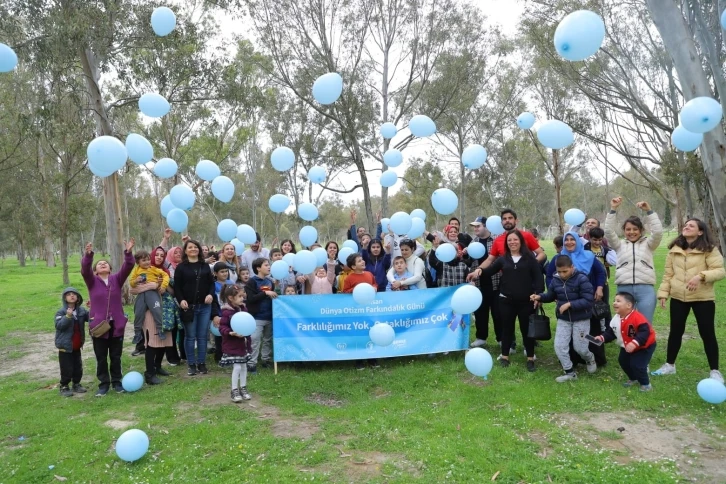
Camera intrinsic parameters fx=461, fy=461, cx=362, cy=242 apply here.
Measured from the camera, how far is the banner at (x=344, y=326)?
19.5 ft

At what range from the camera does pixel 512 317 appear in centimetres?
559

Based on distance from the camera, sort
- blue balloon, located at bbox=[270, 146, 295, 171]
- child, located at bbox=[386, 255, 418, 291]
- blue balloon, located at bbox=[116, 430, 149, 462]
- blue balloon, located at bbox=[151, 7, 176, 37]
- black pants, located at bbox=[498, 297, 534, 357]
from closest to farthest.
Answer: blue balloon, located at bbox=[116, 430, 149, 462] < black pants, located at bbox=[498, 297, 534, 357] < child, located at bbox=[386, 255, 418, 291] < blue balloon, located at bbox=[151, 7, 176, 37] < blue balloon, located at bbox=[270, 146, 295, 171]

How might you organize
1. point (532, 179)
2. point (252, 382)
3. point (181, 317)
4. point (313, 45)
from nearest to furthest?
point (252, 382)
point (181, 317)
point (313, 45)
point (532, 179)

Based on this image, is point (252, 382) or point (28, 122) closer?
point (252, 382)

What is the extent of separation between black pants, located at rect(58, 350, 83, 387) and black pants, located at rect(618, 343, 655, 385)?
242 inches

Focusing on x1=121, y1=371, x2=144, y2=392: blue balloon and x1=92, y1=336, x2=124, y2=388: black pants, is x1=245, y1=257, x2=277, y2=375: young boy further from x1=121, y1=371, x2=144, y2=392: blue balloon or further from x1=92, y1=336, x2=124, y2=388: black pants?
x1=92, y1=336, x2=124, y2=388: black pants

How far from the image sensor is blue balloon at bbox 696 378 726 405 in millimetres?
4234

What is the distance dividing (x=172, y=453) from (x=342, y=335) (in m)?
2.57

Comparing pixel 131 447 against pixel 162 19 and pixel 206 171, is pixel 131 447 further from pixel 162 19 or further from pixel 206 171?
pixel 162 19

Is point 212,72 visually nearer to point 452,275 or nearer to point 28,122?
point 28,122

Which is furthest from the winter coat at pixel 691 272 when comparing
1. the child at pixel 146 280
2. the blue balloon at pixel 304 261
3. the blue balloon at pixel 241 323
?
the child at pixel 146 280

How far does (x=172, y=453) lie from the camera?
3.83 m

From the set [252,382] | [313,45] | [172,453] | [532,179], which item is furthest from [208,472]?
[532,179]

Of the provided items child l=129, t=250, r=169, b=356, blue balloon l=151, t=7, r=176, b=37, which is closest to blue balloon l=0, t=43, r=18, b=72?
blue balloon l=151, t=7, r=176, b=37
